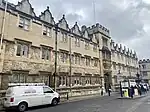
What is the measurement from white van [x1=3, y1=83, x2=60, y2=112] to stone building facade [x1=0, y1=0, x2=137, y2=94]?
2.96 meters

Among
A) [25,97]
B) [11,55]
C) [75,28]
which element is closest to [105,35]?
[75,28]

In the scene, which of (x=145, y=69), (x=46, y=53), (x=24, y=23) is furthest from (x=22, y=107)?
(x=145, y=69)

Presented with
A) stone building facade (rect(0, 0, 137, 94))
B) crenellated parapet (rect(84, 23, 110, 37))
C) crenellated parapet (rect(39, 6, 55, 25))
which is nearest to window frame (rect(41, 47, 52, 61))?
stone building facade (rect(0, 0, 137, 94))

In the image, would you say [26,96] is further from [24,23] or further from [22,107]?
[24,23]

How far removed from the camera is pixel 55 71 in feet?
73.8

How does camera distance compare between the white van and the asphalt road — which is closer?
the asphalt road

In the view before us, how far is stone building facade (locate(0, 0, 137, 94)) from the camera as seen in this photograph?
17.6m

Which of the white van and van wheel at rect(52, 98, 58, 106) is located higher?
the white van

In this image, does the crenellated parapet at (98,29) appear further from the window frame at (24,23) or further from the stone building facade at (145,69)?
the stone building facade at (145,69)

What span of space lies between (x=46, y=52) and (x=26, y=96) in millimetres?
8520

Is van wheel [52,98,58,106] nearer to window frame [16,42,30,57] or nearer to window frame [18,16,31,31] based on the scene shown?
window frame [16,42,30,57]

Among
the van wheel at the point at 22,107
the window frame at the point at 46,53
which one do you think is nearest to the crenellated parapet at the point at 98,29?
the window frame at the point at 46,53

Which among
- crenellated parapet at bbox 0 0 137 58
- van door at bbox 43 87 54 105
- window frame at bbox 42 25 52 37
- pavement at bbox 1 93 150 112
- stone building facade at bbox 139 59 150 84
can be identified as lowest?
pavement at bbox 1 93 150 112

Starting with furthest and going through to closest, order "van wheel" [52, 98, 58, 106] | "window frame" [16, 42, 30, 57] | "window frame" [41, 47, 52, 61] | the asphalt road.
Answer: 1. "window frame" [41, 47, 52, 61]
2. "window frame" [16, 42, 30, 57]
3. "van wheel" [52, 98, 58, 106]
4. the asphalt road
